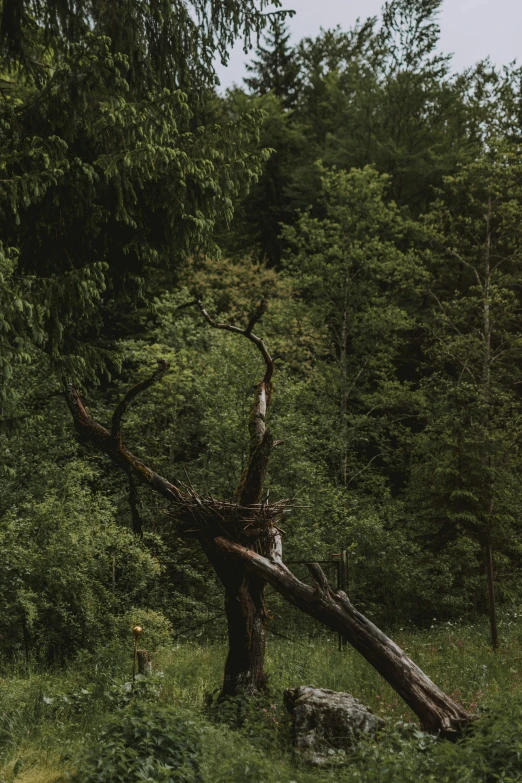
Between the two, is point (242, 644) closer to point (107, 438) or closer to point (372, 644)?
point (372, 644)

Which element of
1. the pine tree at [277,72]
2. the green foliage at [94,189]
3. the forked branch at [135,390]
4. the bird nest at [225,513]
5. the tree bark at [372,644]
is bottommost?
the tree bark at [372,644]

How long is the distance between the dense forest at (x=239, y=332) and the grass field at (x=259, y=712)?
106 millimetres

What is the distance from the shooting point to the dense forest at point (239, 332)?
312 inches

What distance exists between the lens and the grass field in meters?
5.40

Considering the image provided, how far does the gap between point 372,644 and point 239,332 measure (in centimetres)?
408

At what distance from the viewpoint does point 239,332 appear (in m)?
9.08

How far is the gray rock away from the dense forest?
0.54 meters

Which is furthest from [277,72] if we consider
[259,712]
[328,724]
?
[328,724]

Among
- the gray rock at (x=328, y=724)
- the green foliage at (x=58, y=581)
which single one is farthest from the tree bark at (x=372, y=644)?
the green foliage at (x=58, y=581)

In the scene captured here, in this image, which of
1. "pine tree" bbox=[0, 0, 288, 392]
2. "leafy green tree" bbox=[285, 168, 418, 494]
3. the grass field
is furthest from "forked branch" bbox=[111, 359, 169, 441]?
"leafy green tree" bbox=[285, 168, 418, 494]

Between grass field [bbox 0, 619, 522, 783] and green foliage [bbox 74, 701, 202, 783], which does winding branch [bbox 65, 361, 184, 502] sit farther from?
green foliage [bbox 74, 701, 202, 783]

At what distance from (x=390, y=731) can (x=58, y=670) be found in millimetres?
5022

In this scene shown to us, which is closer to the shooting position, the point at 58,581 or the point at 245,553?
the point at 245,553

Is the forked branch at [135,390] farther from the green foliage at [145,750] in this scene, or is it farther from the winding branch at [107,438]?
the green foliage at [145,750]
